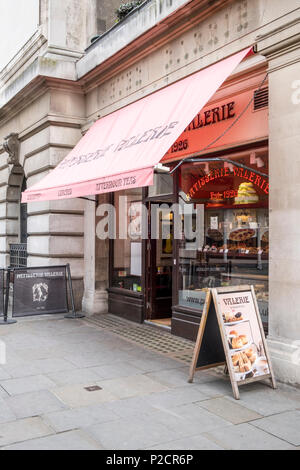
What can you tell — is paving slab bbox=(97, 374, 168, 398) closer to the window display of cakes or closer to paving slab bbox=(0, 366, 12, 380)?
paving slab bbox=(0, 366, 12, 380)

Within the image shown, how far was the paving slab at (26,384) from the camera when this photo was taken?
526cm

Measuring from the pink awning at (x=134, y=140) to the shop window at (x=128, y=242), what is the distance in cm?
147

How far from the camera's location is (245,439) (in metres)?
3.92

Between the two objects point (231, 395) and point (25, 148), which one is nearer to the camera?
point (231, 395)

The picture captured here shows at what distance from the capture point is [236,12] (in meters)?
6.51

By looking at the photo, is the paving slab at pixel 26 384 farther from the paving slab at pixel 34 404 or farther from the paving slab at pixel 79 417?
the paving slab at pixel 79 417

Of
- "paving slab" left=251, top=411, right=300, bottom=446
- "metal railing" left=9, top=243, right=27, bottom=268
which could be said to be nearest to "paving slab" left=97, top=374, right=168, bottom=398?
"paving slab" left=251, top=411, right=300, bottom=446

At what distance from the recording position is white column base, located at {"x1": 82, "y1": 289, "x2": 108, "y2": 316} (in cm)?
1042

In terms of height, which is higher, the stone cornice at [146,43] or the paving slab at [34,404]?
the stone cornice at [146,43]

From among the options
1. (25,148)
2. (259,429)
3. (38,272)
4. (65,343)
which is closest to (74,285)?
(38,272)

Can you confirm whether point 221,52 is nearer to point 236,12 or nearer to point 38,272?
point 236,12

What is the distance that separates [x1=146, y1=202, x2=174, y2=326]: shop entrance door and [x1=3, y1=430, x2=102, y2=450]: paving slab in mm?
5289

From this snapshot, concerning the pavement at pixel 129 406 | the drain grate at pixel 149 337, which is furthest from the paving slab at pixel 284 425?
the drain grate at pixel 149 337

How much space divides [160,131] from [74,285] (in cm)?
537
